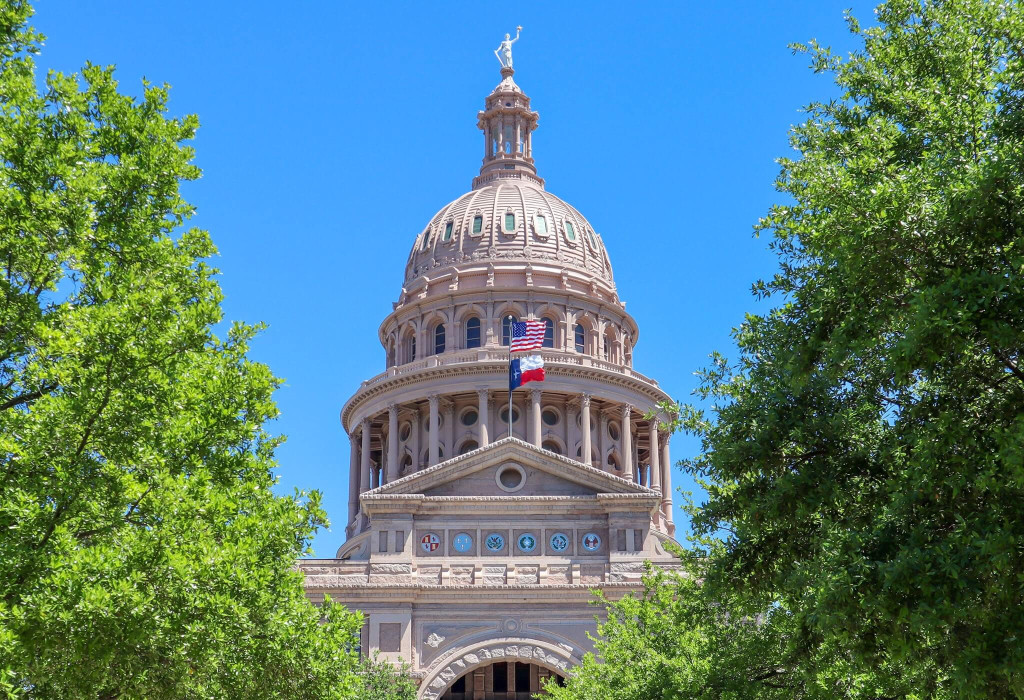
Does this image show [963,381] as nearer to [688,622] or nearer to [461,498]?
[688,622]

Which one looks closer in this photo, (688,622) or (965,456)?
(965,456)

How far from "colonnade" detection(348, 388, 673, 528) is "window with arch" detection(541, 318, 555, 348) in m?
4.60

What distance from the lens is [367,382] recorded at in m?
86.3

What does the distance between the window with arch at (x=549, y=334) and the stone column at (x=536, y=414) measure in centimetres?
541

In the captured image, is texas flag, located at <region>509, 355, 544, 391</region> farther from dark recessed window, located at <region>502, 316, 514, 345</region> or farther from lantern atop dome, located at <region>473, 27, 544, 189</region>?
lantern atop dome, located at <region>473, 27, 544, 189</region>

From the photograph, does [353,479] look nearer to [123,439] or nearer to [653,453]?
[653,453]

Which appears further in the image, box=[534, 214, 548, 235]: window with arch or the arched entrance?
box=[534, 214, 548, 235]: window with arch

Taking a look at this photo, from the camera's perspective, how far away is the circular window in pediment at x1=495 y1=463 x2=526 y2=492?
62969mm

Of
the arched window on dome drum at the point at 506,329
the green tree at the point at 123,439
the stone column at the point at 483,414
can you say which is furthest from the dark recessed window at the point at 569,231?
the green tree at the point at 123,439

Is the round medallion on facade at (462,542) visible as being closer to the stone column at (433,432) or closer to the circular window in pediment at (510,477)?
the circular window in pediment at (510,477)

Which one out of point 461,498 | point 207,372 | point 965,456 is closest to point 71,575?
point 207,372

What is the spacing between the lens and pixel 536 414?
8031 cm

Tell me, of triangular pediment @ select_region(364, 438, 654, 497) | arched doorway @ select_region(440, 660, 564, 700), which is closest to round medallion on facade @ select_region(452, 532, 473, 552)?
triangular pediment @ select_region(364, 438, 654, 497)

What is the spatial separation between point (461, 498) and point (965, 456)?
44791mm
